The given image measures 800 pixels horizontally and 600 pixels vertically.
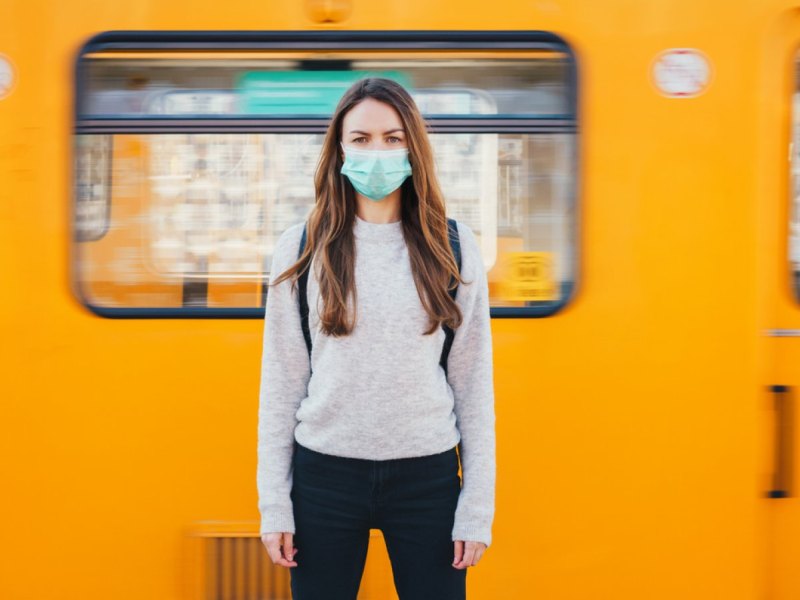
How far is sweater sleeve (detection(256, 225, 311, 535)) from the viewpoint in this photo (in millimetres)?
1919

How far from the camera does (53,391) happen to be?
2.75 m

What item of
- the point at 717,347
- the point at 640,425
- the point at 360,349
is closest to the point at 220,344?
the point at 360,349

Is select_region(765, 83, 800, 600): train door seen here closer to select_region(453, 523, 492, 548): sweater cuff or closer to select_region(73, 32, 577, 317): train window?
select_region(73, 32, 577, 317): train window

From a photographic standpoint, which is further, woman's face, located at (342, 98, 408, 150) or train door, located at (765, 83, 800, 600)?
train door, located at (765, 83, 800, 600)

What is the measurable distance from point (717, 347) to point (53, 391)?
2127 mm

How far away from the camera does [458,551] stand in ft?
6.31

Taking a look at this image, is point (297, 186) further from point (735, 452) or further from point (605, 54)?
point (735, 452)

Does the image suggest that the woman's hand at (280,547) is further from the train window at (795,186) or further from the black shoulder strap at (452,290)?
the train window at (795,186)

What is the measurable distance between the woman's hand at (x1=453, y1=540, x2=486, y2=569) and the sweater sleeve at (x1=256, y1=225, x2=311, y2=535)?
1.23ft

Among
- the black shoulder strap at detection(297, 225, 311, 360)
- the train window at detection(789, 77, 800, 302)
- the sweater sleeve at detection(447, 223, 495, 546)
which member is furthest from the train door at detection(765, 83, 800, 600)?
A: the black shoulder strap at detection(297, 225, 311, 360)

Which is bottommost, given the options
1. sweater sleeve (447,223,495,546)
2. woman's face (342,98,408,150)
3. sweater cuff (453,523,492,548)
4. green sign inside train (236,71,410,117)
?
sweater cuff (453,523,492,548)

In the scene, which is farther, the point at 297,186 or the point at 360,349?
the point at 297,186

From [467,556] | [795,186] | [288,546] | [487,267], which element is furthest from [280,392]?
[795,186]

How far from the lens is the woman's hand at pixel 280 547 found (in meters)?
1.92
